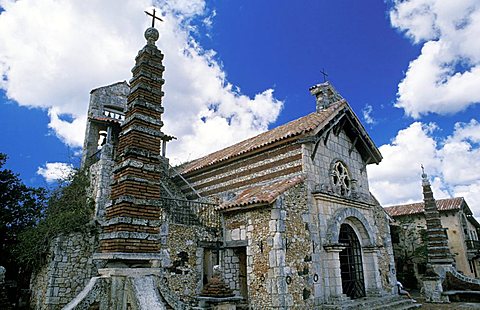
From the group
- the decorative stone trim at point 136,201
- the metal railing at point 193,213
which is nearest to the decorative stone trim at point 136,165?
the decorative stone trim at point 136,201

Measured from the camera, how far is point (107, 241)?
500 cm

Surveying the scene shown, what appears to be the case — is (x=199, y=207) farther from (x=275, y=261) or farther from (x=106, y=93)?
(x=106, y=93)

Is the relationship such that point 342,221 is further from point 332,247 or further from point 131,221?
point 131,221

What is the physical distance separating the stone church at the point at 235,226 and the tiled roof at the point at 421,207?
1292 cm

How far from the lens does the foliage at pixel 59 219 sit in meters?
12.4

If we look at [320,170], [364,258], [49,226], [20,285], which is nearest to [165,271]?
[49,226]

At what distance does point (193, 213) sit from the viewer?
12.5 metres

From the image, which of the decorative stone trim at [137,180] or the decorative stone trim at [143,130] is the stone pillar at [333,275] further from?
the decorative stone trim at [143,130]

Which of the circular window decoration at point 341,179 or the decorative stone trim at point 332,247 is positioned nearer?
the decorative stone trim at point 332,247

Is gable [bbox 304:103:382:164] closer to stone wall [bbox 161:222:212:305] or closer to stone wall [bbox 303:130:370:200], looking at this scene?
stone wall [bbox 303:130:370:200]

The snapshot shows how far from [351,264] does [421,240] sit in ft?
47.7

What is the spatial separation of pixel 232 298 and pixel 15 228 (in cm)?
1330

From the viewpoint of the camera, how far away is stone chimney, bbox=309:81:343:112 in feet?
48.3

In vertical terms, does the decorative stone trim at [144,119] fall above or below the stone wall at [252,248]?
above
